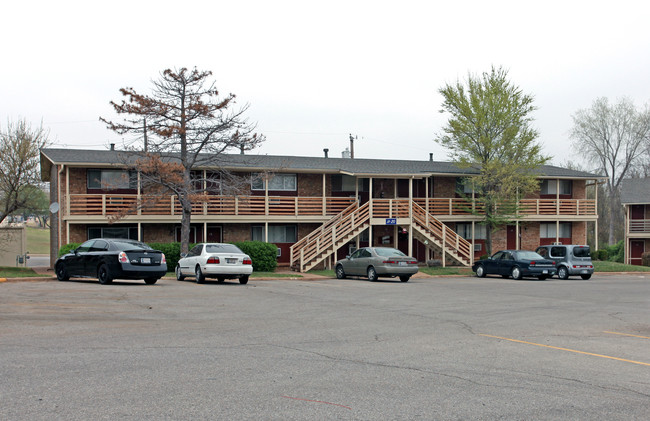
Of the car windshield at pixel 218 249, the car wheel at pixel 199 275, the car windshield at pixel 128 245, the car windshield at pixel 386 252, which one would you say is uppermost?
the car windshield at pixel 128 245

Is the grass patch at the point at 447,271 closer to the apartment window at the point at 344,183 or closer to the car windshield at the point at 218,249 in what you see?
the apartment window at the point at 344,183

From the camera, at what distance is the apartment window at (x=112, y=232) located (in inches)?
1287

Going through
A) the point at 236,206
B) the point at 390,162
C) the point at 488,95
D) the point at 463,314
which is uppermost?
the point at 488,95

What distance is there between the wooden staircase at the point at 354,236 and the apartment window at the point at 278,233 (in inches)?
48.5

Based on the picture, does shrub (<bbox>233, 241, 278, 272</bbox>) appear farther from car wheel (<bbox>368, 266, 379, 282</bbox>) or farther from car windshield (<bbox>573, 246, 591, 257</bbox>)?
car windshield (<bbox>573, 246, 591, 257</bbox>)

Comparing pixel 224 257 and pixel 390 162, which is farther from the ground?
pixel 390 162

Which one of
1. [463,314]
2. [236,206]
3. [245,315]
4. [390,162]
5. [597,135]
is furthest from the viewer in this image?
[597,135]

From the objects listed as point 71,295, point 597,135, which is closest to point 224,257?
point 71,295

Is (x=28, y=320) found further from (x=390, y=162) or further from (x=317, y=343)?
(x=390, y=162)

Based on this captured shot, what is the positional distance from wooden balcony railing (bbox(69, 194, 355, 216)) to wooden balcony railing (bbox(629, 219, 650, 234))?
28.2m

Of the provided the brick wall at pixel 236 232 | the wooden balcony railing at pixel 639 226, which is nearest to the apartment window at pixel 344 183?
the brick wall at pixel 236 232

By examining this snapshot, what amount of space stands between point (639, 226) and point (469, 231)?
791 inches

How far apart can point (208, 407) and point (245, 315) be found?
7124mm

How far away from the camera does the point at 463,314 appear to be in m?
14.1
